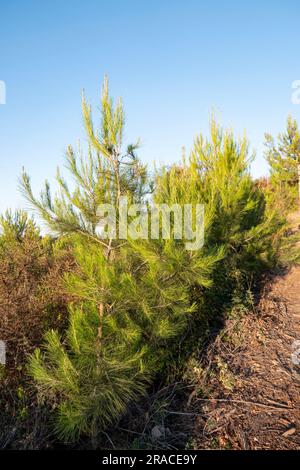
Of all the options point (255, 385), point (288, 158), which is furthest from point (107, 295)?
point (288, 158)

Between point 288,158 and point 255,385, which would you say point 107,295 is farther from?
point 288,158

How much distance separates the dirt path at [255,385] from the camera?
2619mm

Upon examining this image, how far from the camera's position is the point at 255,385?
319cm

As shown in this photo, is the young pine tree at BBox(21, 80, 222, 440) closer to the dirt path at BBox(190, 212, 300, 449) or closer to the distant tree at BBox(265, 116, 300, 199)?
the dirt path at BBox(190, 212, 300, 449)

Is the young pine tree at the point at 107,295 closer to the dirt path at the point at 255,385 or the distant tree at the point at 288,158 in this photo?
the dirt path at the point at 255,385

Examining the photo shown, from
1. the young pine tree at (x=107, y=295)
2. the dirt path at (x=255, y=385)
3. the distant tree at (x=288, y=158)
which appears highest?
the distant tree at (x=288, y=158)

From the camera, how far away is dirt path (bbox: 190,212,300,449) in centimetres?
262

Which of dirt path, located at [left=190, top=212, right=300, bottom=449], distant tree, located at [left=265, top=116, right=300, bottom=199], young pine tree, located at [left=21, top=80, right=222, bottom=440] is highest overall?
distant tree, located at [left=265, top=116, right=300, bottom=199]

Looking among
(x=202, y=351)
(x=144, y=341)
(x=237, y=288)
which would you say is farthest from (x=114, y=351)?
(x=237, y=288)

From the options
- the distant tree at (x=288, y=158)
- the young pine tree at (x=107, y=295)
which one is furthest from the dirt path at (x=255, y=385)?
the distant tree at (x=288, y=158)

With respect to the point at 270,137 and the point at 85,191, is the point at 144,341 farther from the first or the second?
the point at 270,137

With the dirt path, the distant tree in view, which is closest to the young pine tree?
the dirt path

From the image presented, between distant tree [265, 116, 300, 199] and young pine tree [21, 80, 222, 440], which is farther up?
distant tree [265, 116, 300, 199]
